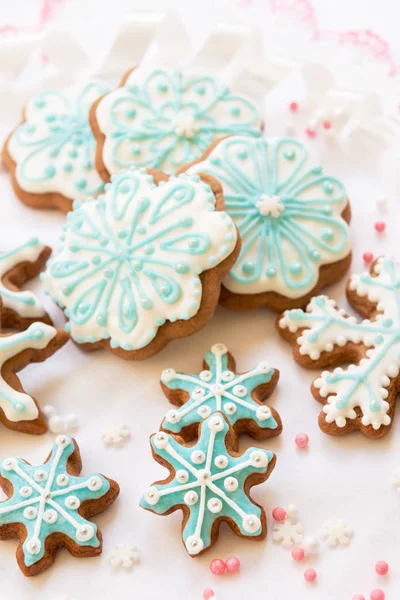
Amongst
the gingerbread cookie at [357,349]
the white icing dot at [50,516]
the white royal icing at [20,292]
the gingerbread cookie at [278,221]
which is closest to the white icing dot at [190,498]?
the white icing dot at [50,516]

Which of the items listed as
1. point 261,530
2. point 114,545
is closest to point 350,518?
point 261,530

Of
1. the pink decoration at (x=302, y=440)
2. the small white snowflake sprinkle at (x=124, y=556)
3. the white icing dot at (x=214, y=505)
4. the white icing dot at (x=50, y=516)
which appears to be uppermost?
the pink decoration at (x=302, y=440)

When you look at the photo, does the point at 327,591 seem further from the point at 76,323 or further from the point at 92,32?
the point at 92,32

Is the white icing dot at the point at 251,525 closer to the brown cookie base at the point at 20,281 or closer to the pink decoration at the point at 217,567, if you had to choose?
the pink decoration at the point at 217,567

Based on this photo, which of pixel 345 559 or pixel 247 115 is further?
pixel 247 115

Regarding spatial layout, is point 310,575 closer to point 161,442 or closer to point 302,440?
point 302,440

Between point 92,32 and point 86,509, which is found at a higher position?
point 92,32
